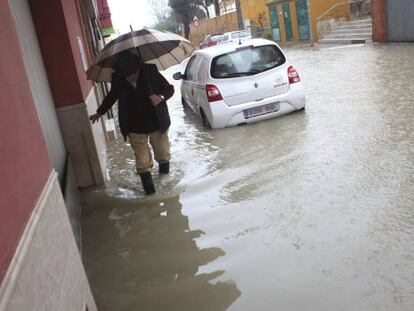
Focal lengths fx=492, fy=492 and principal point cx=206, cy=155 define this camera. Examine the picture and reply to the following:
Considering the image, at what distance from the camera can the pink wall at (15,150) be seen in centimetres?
212

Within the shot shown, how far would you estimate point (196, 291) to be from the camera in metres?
3.88

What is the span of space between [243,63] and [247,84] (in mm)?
438

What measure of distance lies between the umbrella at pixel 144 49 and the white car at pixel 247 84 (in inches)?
71.5

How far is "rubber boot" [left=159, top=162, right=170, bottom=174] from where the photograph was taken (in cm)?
706

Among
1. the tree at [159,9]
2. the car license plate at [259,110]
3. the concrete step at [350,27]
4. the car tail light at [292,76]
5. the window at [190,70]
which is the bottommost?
the car license plate at [259,110]

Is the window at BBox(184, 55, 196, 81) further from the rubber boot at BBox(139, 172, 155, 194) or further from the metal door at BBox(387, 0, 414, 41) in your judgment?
the metal door at BBox(387, 0, 414, 41)

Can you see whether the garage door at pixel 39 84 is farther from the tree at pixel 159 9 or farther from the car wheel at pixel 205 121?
the tree at pixel 159 9

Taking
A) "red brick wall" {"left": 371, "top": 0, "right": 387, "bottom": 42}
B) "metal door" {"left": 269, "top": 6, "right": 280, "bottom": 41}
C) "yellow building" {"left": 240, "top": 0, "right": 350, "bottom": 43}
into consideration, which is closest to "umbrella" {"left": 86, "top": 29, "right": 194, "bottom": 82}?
"red brick wall" {"left": 371, "top": 0, "right": 387, "bottom": 42}

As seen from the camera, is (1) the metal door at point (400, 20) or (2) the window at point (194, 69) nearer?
(2) the window at point (194, 69)

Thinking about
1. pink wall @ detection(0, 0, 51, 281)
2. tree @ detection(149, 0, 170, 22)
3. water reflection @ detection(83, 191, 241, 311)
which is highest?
tree @ detection(149, 0, 170, 22)

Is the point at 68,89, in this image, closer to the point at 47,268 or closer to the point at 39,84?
the point at 39,84

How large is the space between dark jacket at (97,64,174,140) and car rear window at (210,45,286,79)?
3085 mm

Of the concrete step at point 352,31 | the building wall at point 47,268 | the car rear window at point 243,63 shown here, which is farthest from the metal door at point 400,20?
the building wall at point 47,268

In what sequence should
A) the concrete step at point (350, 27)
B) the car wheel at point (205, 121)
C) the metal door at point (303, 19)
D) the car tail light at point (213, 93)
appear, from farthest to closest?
the metal door at point (303, 19), the concrete step at point (350, 27), the car wheel at point (205, 121), the car tail light at point (213, 93)
